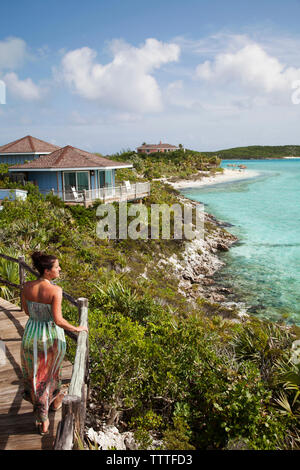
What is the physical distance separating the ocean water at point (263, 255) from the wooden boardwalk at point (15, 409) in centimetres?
1134

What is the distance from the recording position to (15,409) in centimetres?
475

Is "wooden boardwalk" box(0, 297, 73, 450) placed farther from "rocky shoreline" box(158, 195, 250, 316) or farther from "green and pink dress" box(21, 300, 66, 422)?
"rocky shoreline" box(158, 195, 250, 316)

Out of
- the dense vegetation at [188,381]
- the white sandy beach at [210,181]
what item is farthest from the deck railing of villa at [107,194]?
the white sandy beach at [210,181]

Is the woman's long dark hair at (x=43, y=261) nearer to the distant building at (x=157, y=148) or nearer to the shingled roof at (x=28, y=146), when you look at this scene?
the shingled roof at (x=28, y=146)

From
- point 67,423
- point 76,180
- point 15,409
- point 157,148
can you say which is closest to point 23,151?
point 76,180

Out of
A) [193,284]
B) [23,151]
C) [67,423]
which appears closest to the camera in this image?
[67,423]

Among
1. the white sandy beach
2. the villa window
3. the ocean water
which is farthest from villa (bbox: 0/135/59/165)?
the white sandy beach

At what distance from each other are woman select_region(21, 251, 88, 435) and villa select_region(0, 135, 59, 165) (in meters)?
31.5

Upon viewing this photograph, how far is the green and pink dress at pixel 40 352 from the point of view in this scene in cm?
409

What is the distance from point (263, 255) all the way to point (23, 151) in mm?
25114

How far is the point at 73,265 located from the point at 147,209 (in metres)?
10.8

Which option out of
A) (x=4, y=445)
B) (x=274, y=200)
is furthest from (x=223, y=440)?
(x=274, y=200)

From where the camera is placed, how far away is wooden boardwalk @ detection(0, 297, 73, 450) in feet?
13.5

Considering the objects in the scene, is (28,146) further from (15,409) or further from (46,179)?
(15,409)
